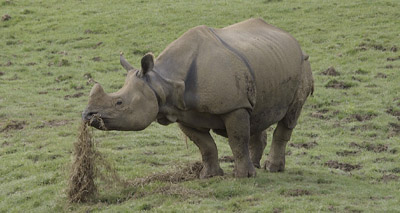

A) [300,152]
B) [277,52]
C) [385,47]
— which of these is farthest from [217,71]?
[385,47]

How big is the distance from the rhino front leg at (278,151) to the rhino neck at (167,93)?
2.29 meters

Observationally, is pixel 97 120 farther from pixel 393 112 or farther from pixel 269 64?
pixel 393 112

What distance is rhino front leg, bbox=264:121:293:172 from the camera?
443 inches

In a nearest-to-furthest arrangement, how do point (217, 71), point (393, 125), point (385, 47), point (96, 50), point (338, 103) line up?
point (217, 71) → point (393, 125) → point (338, 103) → point (385, 47) → point (96, 50)

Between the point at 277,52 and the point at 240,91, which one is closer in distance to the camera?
the point at 240,91

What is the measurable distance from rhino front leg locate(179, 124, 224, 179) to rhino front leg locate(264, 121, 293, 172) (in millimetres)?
966

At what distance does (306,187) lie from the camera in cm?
1004

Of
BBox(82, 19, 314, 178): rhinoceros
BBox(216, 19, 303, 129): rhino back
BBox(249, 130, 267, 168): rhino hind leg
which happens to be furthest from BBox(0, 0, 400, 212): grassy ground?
BBox(216, 19, 303, 129): rhino back

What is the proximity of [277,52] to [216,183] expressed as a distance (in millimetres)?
2183

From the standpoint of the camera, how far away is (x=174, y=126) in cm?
1555

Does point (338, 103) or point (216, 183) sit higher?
point (216, 183)

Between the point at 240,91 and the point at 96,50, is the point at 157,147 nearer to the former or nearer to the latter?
the point at 240,91

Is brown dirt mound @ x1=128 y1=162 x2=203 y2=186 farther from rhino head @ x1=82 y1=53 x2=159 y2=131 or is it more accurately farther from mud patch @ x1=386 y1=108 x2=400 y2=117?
mud patch @ x1=386 y1=108 x2=400 y2=117

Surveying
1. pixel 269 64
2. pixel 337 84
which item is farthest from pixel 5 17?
pixel 269 64
